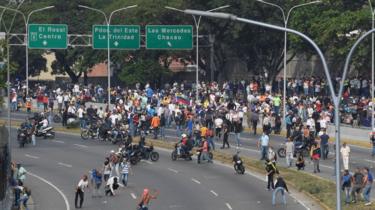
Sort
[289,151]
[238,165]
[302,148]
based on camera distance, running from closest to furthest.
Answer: [238,165] < [289,151] < [302,148]

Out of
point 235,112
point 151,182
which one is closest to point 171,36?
point 235,112

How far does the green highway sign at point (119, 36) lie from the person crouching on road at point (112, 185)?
3475 centimetres

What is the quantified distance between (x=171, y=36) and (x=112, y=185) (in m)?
35.5

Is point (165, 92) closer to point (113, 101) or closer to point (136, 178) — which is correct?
point (113, 101)

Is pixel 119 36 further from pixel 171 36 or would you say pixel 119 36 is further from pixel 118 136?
pixel 118 136

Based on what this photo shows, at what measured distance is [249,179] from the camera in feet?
151

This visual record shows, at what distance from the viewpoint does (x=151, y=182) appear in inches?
1789

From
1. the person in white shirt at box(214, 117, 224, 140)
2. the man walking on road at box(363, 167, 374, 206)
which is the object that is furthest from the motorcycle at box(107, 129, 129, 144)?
the man walking on road at box(363, 167, 374, 206)

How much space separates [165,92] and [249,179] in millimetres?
30595

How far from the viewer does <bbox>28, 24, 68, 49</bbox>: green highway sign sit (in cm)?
7612

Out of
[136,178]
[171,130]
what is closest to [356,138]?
[171,130]

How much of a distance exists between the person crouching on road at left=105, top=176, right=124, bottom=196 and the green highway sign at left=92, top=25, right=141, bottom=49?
34753 millimetres

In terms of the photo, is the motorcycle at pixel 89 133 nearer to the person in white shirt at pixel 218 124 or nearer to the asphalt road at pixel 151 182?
the asphalt road at pixel 151 182

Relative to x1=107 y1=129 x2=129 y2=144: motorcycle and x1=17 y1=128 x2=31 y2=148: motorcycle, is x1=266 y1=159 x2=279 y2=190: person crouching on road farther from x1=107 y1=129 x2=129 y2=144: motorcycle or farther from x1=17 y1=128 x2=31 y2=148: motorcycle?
x1=17 y1=128 x2=31 y2=148: motorcycle
